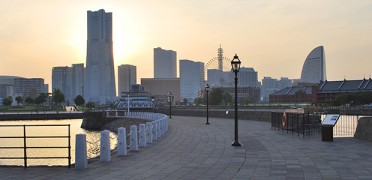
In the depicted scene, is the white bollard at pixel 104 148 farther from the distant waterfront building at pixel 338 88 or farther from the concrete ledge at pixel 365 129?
the distant waterfront building at pixel 338 88

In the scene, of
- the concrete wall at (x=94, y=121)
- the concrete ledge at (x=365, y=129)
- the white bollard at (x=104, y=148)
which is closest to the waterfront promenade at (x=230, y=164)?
the white bollard at (x=104, y=148)

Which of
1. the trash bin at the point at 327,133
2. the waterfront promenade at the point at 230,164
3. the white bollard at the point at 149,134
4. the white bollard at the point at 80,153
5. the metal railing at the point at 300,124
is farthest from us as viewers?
the metal railing at the point at 300,124

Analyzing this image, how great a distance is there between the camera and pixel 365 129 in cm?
2183

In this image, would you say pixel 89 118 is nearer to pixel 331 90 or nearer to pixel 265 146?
pixel 265 146

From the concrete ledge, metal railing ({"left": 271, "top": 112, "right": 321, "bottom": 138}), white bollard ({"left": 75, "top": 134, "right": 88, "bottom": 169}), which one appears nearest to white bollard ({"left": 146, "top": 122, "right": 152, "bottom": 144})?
white bollard ({"left": 75, "top": 134, "right": 88, "bottom": 169})

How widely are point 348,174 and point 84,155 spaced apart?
843 cm

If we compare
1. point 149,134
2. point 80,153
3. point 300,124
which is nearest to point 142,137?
point 149,134

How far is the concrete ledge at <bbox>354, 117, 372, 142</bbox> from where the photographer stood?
2134 cm

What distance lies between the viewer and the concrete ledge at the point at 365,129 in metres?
21.3

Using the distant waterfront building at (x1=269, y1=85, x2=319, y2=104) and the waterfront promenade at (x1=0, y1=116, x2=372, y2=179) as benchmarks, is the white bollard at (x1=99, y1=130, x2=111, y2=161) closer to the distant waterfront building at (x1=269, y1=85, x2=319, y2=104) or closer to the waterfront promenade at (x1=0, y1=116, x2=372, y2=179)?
the waterfront promenade at (x1=0, y1=116, x2=372, y2=179)

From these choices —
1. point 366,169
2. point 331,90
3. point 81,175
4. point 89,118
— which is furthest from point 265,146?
point 331,90

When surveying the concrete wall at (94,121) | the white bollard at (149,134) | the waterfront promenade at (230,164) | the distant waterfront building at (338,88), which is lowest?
the concrete wall at (94,121)

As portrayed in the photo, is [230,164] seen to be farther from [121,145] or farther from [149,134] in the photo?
[149,134]

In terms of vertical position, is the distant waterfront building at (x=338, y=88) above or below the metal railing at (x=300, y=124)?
above
